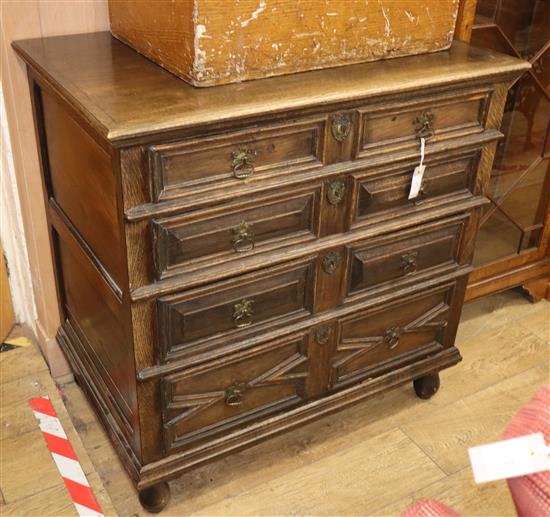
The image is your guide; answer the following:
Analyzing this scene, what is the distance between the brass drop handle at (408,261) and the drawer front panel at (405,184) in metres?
0.15

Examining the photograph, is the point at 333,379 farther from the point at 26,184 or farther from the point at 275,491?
the point at 26,184

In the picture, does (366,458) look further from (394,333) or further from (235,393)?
(235,393)

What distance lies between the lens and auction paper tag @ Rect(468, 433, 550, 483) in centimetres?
82

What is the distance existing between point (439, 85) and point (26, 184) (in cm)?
117

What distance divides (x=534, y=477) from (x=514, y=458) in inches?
1.5

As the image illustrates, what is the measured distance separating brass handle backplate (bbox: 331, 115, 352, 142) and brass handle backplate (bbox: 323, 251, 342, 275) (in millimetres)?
303

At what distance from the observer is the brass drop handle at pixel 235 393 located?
185 centimetres

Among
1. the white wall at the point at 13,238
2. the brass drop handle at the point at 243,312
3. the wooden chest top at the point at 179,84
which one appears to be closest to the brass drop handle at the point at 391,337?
the brass drop handle at the point at 243,312

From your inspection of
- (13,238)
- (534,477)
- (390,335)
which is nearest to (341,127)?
(390,335)

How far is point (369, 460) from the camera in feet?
7.08

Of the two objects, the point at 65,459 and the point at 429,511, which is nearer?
the point at 429,511

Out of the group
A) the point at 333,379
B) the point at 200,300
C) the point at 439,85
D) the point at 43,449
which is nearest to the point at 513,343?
the point at 333,379

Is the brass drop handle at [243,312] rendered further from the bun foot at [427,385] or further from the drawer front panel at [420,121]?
the bun foot at [427,385]

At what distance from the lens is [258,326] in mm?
1807
